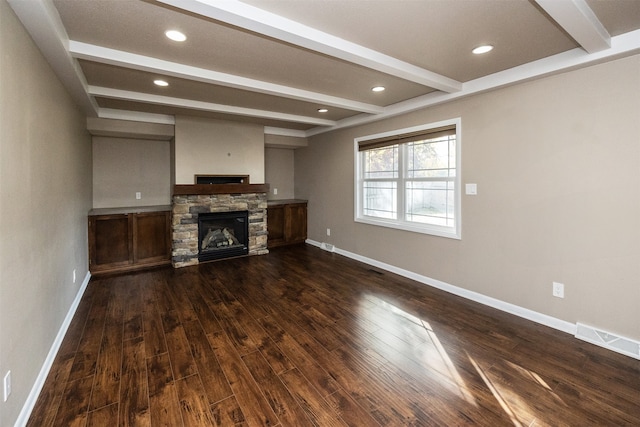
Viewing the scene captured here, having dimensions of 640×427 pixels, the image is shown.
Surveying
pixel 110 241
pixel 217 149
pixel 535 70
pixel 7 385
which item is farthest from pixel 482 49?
pixel 110 241

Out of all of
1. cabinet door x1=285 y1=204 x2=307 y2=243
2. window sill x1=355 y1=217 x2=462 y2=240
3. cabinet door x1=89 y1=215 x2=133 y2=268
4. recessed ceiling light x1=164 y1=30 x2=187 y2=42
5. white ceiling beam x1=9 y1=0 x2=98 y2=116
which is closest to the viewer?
white ceiling beam x1=9 y1=0 x2=98 y2=116

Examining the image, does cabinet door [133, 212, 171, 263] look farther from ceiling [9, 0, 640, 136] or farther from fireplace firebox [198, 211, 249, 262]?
ceiling [9, 0, 640, 136]

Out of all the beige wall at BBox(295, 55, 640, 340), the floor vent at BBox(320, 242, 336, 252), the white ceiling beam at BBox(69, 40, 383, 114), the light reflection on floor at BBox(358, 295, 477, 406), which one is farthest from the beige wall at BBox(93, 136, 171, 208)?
the beige wall at BBox(295, 55, 640, 340)

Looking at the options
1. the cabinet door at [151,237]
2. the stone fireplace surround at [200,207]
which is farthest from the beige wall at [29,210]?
the stone fireplace surround at [200,207]

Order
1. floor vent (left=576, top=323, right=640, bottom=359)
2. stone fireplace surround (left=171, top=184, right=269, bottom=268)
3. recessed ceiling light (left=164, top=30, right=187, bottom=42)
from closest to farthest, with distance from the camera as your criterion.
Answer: recessed ceiling light (left=164, top=30, right=187, bottom=42) < floor vent (left=576, top=323, right=640, bottom=359) < stone fireplace surround (left=171, top=184, right=269, bottom=268)

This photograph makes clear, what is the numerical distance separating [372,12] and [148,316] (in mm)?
3391

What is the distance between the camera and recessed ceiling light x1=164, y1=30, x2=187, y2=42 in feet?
7.34

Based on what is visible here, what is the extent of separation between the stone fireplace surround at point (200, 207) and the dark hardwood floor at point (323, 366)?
A: 4.34ft

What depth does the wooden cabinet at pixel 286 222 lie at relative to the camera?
617 cm

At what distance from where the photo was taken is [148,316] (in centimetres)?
311

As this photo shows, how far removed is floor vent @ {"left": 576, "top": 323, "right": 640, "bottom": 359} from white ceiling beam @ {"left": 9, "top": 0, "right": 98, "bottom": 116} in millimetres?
4550

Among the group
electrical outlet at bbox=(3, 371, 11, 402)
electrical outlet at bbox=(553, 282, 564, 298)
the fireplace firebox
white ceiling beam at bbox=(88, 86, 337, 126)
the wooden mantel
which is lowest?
electrical outlet at bbox=(3, 371, 11, 402)

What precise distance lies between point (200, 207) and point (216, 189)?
402 millimetres

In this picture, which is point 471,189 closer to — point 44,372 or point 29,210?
point 29,210
